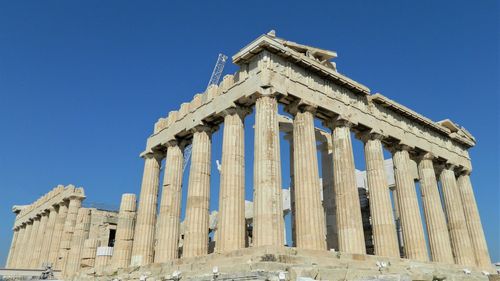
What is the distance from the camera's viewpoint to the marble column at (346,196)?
22.0m

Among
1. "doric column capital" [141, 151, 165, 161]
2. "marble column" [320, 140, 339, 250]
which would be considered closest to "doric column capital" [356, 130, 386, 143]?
"marble column" [320, 140, 339, 250]

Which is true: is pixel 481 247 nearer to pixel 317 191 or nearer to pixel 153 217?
pixel 317 191

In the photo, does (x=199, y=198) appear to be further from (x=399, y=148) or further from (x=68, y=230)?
(x=68, y=230)

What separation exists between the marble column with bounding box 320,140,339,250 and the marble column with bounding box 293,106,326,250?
19.6 feet

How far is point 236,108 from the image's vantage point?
2364cm

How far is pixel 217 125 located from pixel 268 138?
6857 mm

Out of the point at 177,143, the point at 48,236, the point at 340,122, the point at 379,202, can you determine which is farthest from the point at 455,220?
the point at 48,236

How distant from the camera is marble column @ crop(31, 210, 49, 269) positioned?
45.4 m

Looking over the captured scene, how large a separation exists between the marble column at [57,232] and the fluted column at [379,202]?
3111 centimetres

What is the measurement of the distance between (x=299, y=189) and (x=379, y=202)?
6.51m

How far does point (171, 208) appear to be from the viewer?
27281mm

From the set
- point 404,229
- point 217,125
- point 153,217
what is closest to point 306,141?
point 217,125

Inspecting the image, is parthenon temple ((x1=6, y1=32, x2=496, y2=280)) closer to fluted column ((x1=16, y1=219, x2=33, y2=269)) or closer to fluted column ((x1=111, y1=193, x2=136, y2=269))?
fluted column ((x1=111, y1=193, x2=136, y2=269))

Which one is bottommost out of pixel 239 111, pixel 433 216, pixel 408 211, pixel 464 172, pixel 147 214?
pixel 408 211
